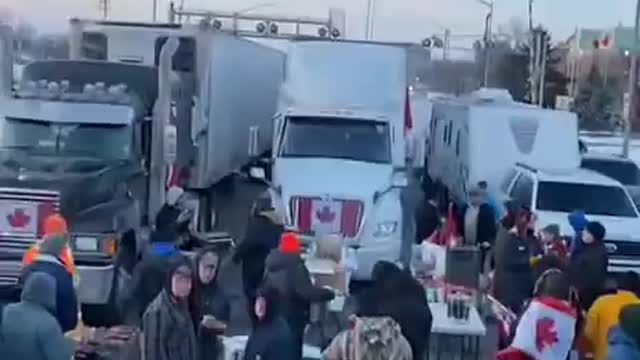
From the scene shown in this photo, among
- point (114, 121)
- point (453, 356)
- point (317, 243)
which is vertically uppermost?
point (114, 121)

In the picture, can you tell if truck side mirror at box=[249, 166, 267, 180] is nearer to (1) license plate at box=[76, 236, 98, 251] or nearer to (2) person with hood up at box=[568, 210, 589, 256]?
(1) license plate at box=[76, 236, 98, 251]

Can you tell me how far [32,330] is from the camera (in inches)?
352

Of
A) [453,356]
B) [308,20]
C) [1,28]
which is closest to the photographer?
[453,356]

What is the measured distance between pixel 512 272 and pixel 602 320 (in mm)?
3718

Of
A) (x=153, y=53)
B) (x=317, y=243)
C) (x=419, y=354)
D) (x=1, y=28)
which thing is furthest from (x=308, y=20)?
(x=419, y=354)

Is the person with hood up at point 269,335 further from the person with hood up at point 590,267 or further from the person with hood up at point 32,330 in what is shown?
the person with hood up at point 590,267

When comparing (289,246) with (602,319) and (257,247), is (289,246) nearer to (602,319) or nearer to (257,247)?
(257,247)

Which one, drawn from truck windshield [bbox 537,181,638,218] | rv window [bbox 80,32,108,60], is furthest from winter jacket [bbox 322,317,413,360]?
rv window [bbox 80,32,108,60]

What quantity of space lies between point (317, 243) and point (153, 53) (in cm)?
856

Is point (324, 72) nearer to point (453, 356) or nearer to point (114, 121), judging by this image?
point (114, 121)

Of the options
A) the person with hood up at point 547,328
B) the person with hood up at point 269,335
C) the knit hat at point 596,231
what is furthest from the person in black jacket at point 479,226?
the person with hood up at point 269,335

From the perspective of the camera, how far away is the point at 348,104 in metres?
22.2

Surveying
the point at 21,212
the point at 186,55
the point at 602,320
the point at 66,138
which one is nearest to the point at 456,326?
the point at 602,320

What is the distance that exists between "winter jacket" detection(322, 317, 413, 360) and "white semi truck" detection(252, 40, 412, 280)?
9.93 metres
